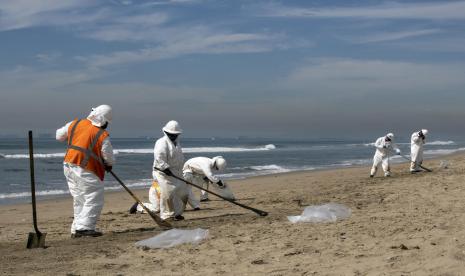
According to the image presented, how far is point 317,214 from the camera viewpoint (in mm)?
8109

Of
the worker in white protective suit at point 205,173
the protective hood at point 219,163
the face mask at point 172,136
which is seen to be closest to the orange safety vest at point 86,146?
the face mask at point 172,136

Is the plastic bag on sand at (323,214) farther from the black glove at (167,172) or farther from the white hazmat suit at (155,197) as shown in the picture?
the white hazmat suit at (155,197)

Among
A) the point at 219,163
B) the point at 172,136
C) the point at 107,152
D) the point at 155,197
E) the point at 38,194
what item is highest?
the point at 172,136

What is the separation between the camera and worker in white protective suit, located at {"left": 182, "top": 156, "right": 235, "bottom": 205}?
1114cm

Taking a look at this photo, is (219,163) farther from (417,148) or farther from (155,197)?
(417,148)

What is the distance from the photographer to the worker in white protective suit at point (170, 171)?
364 inches

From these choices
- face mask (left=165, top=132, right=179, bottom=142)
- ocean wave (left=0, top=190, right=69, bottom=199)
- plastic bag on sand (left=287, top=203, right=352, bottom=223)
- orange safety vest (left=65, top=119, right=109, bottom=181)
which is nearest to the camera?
orange safety vest (left=65, top=119, right=109, bottom=181)

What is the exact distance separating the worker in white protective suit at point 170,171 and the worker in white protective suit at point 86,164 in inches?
59.3

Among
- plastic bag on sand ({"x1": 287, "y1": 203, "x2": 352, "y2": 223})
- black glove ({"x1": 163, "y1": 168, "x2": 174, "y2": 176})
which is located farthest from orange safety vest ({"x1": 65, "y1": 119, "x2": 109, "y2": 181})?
plastic bag on sand ({"x1": 287, "y1": 203, "x2": 352, "y2": 223})

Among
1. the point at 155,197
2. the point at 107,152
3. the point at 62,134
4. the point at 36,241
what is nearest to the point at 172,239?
the point at 107,152

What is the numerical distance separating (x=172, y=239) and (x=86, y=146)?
5.79ft

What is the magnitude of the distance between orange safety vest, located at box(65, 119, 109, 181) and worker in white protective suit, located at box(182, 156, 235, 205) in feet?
11.6

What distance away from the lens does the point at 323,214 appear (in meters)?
8.12

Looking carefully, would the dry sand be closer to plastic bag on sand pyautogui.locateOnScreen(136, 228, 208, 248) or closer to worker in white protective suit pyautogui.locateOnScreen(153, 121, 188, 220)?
plastic bag on sand pyautogui.locateOnScreen(136, 228, 208, 248)
